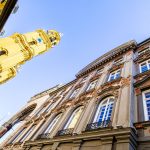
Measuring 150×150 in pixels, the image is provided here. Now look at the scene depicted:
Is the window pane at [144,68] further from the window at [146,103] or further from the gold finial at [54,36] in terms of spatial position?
the gold finial at [54,36]

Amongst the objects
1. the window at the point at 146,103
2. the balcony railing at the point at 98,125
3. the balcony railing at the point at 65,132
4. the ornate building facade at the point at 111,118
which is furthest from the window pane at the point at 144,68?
the balcony railing at the point at 65,132

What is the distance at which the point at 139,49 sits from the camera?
18.5 meters

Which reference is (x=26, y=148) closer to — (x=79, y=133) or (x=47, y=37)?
(x=79, y=133)

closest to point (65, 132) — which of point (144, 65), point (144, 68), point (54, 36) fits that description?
point (144, 68)

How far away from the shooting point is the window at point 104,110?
1089cm

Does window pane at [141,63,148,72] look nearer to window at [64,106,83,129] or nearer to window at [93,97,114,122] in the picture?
window at [93,97,114,122]

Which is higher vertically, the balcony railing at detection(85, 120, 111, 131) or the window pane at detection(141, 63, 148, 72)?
the window pane at detection(141, 63, 148, 72)

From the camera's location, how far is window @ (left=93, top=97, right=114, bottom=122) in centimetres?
1089

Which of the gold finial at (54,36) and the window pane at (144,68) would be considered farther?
the gold finial at (54,36)

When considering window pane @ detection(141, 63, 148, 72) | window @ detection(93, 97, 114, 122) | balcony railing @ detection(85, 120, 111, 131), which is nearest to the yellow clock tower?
window @ detection(93, 97, 114, 122)

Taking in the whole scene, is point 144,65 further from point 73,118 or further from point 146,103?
point 73,118

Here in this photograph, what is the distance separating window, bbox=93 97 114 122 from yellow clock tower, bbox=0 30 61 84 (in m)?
24.8

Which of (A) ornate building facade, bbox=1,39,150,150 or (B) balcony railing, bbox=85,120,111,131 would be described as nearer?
(A) ornate building facade, bbox=1,39,150,150

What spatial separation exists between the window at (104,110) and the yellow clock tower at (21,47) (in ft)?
81.5
